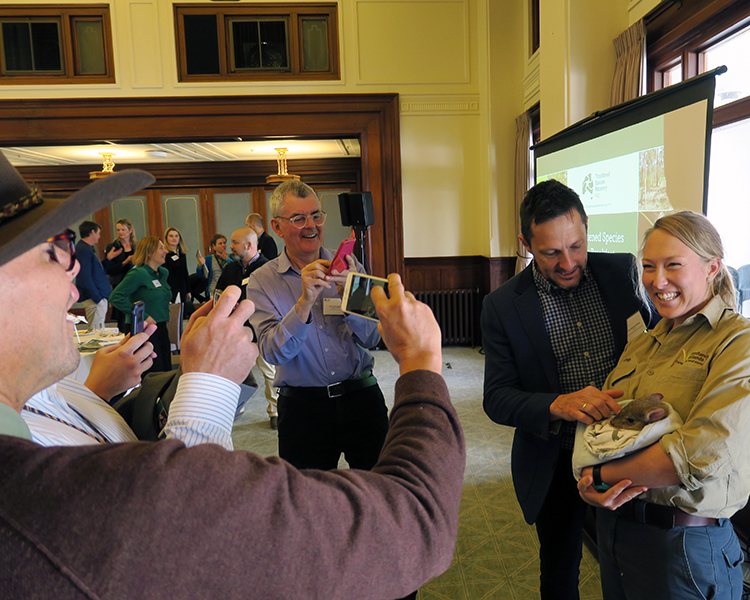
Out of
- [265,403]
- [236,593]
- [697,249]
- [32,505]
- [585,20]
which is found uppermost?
[585,20]

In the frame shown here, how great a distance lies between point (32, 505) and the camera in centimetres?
46

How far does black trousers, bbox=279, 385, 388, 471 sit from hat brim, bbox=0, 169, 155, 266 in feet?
4.98

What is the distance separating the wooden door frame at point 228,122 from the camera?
6.52 meters

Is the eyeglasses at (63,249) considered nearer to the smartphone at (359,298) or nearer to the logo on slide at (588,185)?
the smartphone at (359,298)

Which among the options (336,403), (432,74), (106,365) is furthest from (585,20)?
(106,365)

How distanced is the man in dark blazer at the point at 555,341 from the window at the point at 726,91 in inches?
52.8

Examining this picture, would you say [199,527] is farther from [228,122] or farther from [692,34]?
[228,122]

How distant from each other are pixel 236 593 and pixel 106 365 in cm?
86

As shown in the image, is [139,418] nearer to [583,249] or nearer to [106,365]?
[106,365]

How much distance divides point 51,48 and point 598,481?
8.12 meters

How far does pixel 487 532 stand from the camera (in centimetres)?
269

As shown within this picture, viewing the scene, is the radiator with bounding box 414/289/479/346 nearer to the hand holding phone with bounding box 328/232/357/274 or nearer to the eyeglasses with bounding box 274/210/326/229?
the eyeglasses with bounding box 274/210/326/229

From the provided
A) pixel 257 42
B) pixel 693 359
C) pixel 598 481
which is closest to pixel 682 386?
pixel 693 359

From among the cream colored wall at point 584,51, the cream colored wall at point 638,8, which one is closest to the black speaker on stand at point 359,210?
the cream colored wall at point 584,51
